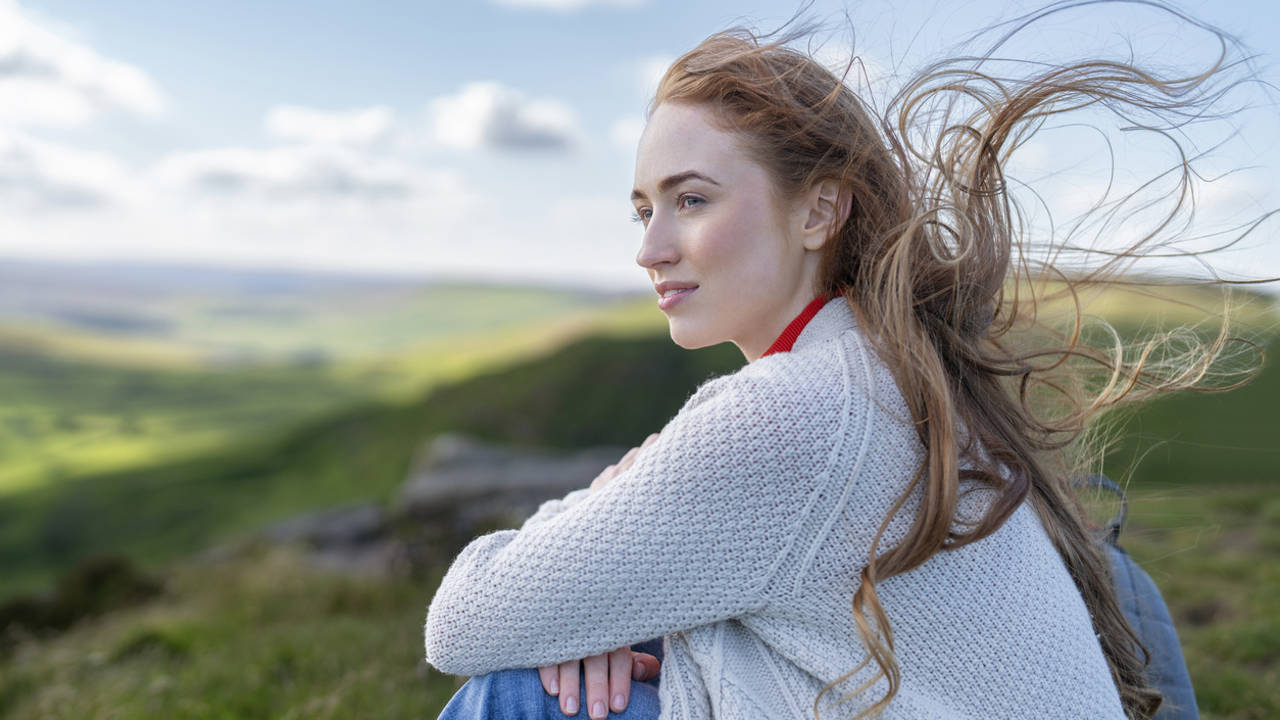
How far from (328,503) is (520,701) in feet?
55.7

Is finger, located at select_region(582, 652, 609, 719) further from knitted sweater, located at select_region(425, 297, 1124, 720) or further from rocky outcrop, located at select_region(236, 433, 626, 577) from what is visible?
rocky outcrop, located at select_region(236, 433, 626, 577)

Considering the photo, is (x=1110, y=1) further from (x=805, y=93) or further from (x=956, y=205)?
(x=805, y=93)

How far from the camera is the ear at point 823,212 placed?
2.06 metres

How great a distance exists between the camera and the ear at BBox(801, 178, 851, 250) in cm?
206

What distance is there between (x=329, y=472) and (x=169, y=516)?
4.80 metres

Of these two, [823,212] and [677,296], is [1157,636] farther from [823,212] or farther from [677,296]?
[677,296]

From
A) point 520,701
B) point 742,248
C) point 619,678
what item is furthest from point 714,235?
point 520,701

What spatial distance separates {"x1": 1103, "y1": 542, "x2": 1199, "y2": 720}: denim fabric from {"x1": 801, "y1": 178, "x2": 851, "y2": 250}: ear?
1.20 m

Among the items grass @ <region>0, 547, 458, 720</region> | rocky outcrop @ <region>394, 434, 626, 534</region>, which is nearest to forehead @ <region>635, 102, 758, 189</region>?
grass @ <region>0, 547, 458, 720</region>

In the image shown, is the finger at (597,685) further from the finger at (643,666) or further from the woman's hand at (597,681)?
the finger at (643,666)

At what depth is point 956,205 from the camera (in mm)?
2066

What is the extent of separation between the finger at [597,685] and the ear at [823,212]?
1.05m

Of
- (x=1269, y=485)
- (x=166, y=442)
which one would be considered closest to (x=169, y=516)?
(x=166, y=442)

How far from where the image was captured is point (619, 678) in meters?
Answer: 1.88
